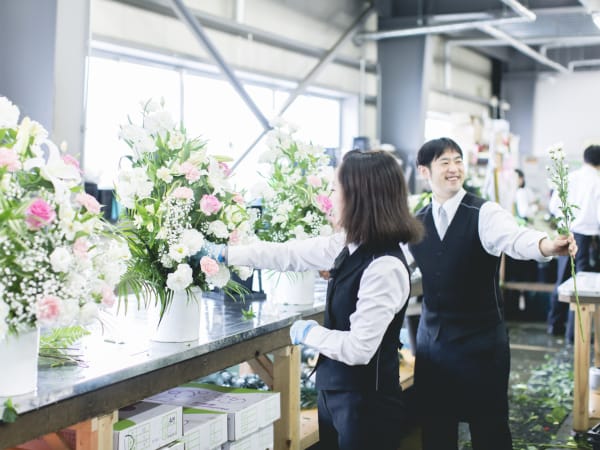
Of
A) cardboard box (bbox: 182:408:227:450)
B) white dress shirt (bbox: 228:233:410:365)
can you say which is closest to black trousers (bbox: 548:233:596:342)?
cardboard box (bbox: 182:408:227:450)

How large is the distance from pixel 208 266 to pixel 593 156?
5.00 m

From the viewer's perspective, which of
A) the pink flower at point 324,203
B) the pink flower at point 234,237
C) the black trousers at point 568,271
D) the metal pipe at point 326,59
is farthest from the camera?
the metal pipe at point 326,59

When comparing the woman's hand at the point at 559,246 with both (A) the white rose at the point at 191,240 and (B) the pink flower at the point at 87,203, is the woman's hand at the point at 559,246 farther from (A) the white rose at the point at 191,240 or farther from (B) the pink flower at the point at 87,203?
(B) the pink flower at the point at 87,203

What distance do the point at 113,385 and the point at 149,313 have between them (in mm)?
879

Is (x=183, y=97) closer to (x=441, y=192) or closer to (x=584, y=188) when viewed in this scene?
(x=584, y=188)

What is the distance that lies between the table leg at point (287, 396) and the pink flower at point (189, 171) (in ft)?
3.03

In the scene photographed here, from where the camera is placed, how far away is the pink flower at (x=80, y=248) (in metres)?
1.86

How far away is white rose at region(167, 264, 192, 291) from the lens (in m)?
2.36

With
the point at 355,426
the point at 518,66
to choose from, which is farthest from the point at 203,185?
the point at 518,66

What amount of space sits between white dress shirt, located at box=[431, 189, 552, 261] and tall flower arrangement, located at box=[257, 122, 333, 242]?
55 cm

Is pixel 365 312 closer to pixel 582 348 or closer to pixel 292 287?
pixel 292 287

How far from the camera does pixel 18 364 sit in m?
1.86

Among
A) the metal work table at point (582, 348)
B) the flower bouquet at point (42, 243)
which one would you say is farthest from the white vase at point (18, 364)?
the metal work table at point (582, 348)

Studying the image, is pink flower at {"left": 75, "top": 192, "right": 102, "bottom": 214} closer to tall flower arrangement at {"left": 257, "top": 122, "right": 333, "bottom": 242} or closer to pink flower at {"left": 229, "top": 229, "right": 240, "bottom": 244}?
pink flower at {"left": 229, "top": 229, "right": 240, "bottom": 244}
